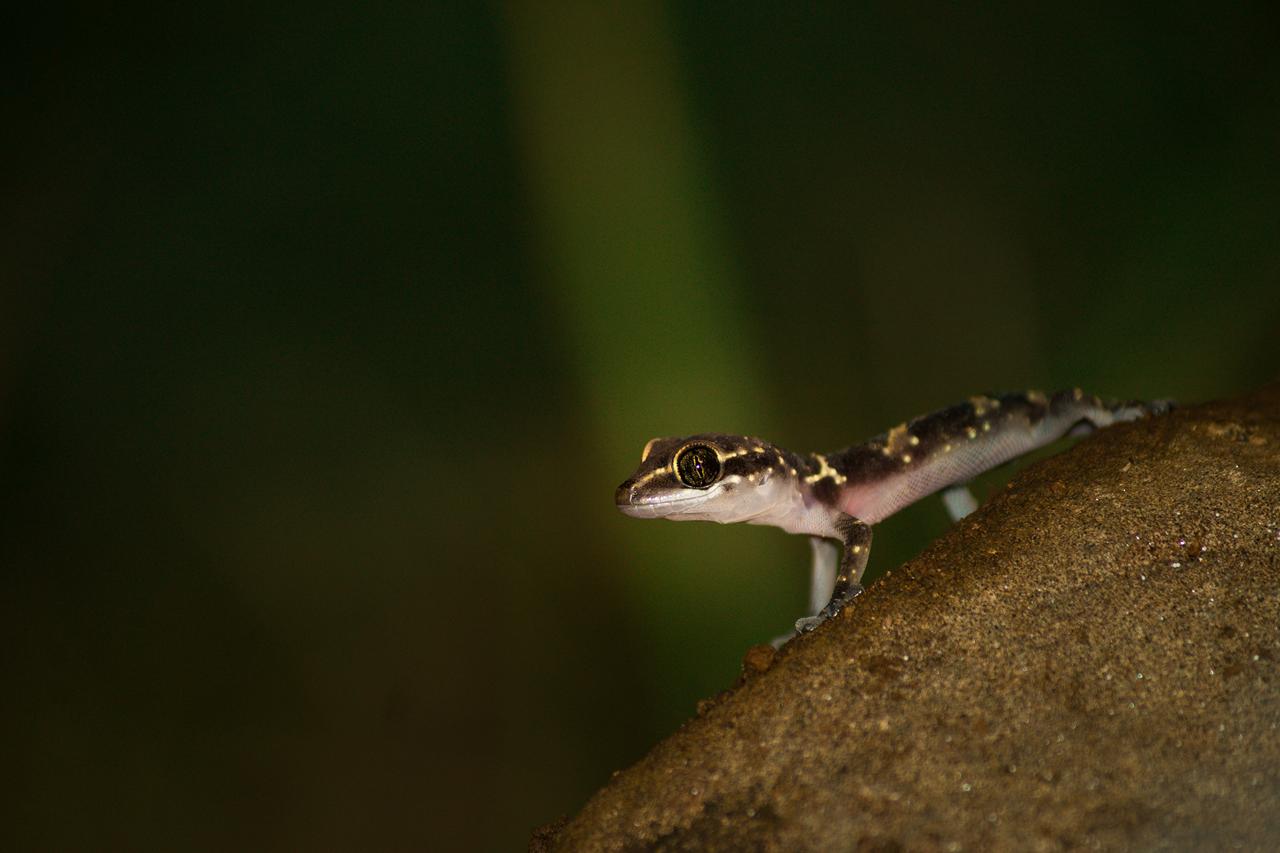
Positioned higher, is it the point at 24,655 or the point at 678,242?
the point at 678,242

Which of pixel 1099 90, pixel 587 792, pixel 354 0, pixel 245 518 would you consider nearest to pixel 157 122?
pixel 354 0

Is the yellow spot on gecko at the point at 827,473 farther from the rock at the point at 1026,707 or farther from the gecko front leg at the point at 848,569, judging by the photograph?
the rock at the point at 1026,707

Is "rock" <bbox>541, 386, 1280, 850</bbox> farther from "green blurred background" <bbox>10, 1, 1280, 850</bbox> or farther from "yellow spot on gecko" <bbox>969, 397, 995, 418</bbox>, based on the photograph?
"green blurred background" <bbox>10, 1, 1280, 850</bbox>

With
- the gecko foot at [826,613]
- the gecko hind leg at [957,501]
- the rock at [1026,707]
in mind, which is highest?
the rock at [1026,707]

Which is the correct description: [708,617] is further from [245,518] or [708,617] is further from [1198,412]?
[1198,412]

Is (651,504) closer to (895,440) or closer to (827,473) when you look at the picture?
(827,473)

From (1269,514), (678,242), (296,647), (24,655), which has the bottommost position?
(296,647)

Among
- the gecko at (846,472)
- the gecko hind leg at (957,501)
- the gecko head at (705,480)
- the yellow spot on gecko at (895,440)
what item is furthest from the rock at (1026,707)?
the gecko hind leg at (957,501)

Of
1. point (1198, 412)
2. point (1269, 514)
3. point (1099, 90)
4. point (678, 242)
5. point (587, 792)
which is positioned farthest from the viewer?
point (678, 242)

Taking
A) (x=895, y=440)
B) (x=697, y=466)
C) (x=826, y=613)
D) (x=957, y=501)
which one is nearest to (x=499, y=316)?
(x=957, y=501)
